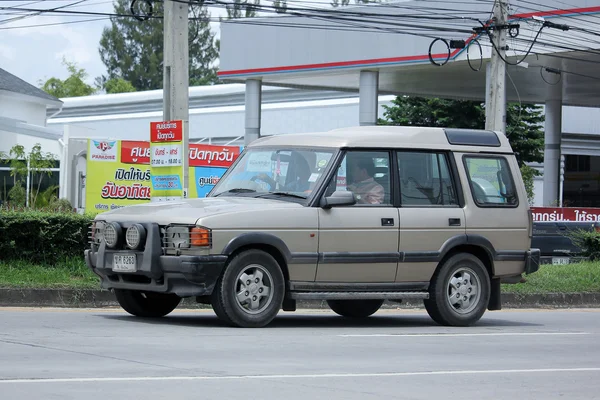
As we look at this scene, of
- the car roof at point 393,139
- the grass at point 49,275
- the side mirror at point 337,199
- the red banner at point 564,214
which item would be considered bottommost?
the grass at point 49,275

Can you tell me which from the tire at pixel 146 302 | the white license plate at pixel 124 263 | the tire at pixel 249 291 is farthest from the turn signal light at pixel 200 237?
the tire at pixel 146 302

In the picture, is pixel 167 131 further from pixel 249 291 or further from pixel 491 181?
pixel 249 291

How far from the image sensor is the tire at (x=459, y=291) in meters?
12.3

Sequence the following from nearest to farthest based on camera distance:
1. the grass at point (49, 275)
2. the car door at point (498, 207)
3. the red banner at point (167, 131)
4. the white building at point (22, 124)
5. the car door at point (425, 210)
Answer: the car door at point (425, 210), the car door at point (498, 207), the grass at point (49, 275), the red banner at point (167, 131), the white building at point (22, 124)

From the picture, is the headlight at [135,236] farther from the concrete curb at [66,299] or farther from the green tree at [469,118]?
the green tree at [469,118]

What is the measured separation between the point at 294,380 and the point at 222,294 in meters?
3.03

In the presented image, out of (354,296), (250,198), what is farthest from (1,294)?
(354,296)

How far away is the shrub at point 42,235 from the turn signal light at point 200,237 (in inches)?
188

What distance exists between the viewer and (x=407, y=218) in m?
12.0

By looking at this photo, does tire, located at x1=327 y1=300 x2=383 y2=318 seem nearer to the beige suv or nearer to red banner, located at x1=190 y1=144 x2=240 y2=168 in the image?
the beige suv

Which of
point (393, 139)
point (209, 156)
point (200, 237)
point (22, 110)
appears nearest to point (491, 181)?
point (393, 139)

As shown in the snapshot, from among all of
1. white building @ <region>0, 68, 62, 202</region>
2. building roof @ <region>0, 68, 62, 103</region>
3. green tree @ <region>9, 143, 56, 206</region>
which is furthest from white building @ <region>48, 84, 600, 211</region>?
green tree @ <region>9, 143, 56, 206</region>

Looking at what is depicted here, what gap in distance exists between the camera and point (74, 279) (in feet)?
47.4

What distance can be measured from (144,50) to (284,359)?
94.6 metres
